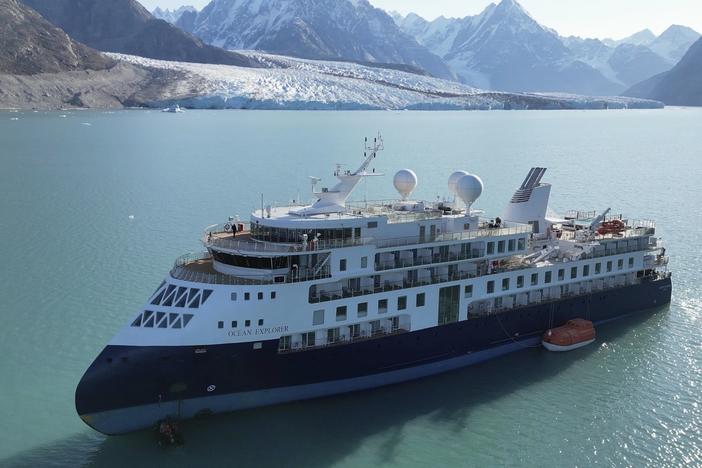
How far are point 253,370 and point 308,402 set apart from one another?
2.54 m

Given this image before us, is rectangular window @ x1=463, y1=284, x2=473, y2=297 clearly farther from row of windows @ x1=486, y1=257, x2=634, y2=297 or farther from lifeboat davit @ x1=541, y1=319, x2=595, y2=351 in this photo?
lifeboat davit @ x1=541, y1=319, x2=595, y2=351

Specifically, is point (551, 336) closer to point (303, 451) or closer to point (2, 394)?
point (303, 451)

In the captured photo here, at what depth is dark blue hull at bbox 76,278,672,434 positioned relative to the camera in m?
21.1

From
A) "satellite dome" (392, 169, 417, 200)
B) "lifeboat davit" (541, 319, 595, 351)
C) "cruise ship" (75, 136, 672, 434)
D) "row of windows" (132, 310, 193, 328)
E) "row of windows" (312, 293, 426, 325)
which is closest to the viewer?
"cruise ship" (75, 136, 672, 434)

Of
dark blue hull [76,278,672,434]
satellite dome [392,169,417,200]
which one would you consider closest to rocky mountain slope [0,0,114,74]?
satellite dome [392,169,417,200]

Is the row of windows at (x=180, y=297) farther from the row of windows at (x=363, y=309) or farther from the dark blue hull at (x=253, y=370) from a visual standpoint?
the row of windows at (x=363, y=309)

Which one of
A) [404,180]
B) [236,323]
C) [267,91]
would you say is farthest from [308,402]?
[267,91]

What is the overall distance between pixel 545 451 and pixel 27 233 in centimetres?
3820

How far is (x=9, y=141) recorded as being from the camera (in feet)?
325

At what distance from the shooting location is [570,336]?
29.0 m

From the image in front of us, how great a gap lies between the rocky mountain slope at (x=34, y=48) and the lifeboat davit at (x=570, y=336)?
167 meters

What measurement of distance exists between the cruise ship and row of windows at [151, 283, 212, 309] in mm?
48

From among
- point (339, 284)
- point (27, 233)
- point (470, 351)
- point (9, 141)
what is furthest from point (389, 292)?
point (9, 141)

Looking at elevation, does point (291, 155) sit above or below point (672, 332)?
above
